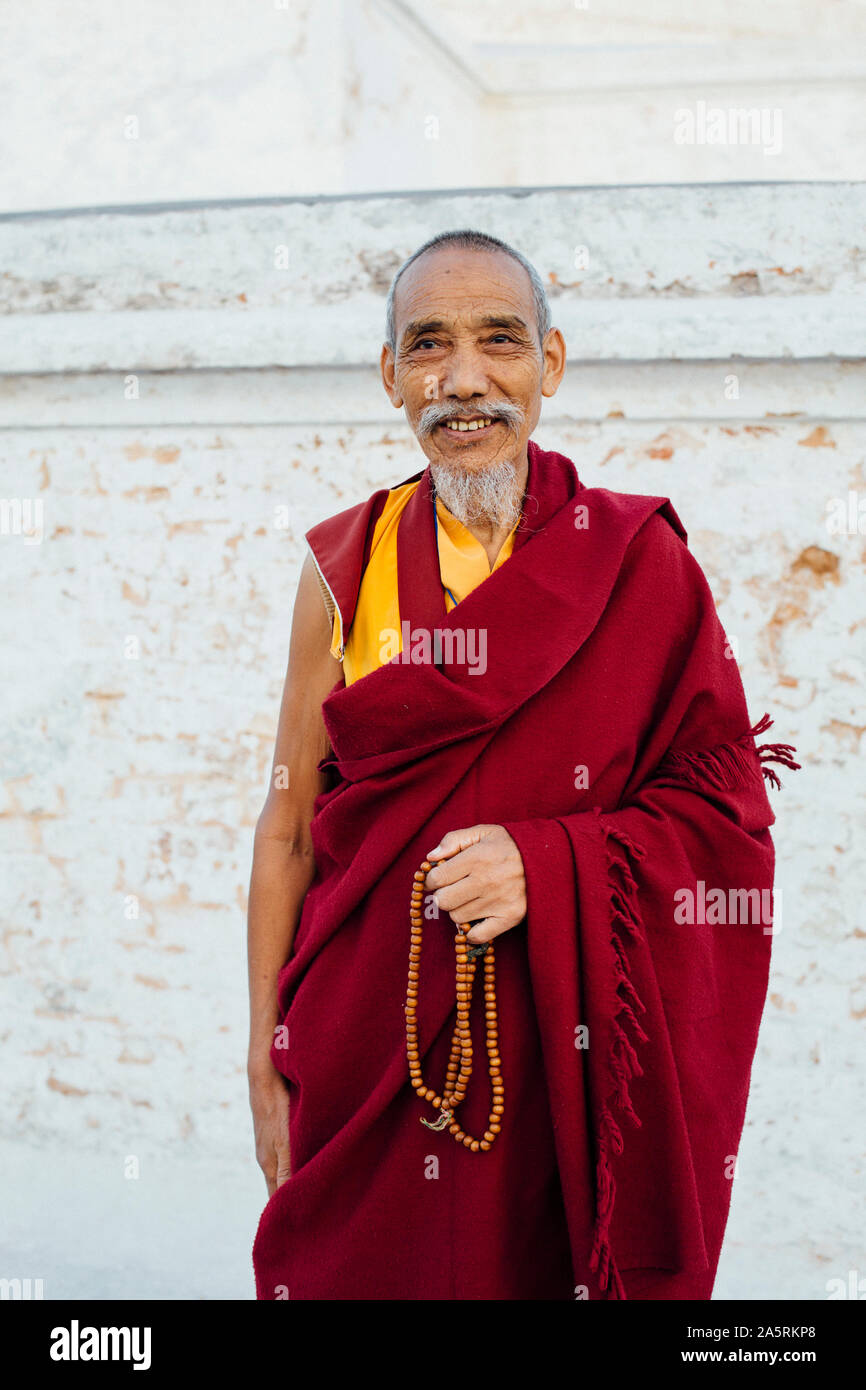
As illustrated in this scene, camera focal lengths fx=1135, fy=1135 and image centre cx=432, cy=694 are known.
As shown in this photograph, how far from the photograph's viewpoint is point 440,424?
186 cm

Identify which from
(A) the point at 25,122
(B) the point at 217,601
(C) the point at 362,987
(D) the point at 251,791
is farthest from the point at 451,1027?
(A) the point at 25,122

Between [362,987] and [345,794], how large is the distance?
1.02 ft

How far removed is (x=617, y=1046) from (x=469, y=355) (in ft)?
3.59

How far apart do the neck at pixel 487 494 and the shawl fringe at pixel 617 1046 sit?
529 millimetres

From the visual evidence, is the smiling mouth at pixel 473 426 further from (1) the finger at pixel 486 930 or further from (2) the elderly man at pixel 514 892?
(1) the finger at pixel 486 930

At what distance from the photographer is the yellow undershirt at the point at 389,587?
6.29 ft

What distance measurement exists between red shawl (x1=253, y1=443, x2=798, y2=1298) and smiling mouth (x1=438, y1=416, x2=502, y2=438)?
19cm

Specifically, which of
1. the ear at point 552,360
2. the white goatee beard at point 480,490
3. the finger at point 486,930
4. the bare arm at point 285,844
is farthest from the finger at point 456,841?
the ear at point 552,360

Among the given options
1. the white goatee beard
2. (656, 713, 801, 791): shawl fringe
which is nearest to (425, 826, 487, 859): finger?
(656, 713, 801, 791): shawl fringe

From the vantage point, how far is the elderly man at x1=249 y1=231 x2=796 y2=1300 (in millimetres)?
1671

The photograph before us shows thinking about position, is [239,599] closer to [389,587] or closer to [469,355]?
[389,587]

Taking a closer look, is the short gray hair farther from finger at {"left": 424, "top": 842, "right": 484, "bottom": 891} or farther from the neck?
finger at {"left": 424, "top": 842, "right": 484, "bottom": 891}

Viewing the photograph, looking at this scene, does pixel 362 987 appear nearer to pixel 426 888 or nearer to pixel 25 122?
pixel 426 888

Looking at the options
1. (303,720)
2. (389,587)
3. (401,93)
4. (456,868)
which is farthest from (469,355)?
(401,93)
